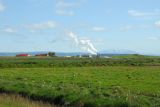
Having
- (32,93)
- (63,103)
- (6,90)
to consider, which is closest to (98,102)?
(63,103)

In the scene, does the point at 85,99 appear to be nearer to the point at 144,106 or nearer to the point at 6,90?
the point at 144,106

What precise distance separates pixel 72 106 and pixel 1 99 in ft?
11.8

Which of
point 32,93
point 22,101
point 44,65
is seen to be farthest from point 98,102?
point 44,65

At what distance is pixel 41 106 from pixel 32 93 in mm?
5875

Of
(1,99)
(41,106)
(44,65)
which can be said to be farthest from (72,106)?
(44,65)

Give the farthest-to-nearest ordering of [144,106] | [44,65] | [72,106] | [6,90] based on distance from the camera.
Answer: [44,65] < [6,90] < [72,106] < [144,106]

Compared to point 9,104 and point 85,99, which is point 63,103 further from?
point 9,104

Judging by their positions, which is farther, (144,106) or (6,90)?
(6,90)

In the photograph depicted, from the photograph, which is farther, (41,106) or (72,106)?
(72,106)

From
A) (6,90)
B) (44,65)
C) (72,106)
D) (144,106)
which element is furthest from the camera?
(44,65)

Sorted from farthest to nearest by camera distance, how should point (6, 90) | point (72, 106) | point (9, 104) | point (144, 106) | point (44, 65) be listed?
point (44, 65)
point (6, 90)
point (72, 106)
point (9, 104)
point (144, 106)

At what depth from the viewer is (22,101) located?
20.7m

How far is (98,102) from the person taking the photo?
20.7 metres

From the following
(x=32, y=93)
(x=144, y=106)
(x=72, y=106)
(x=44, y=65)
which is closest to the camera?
(x=144, y=106)
